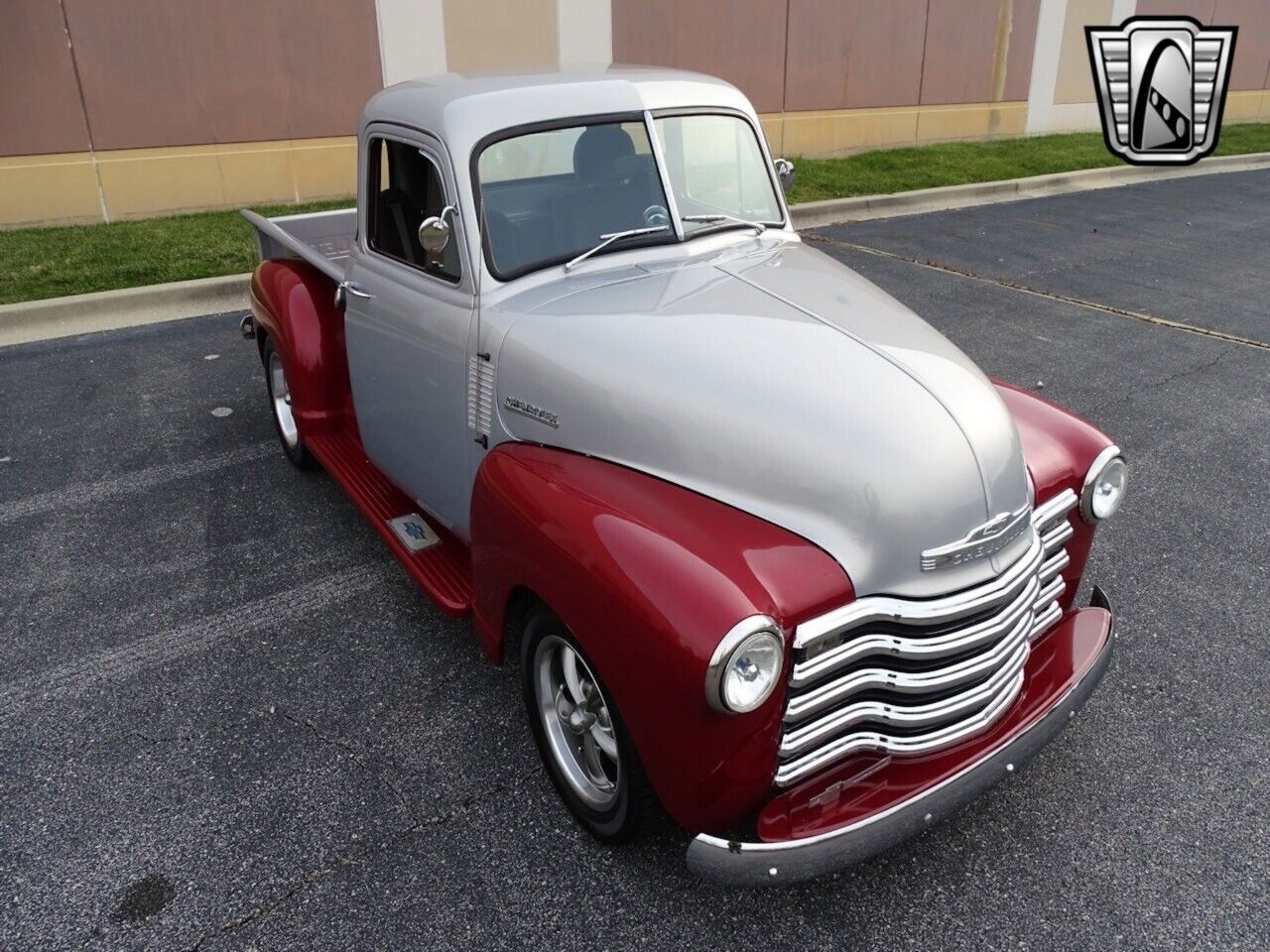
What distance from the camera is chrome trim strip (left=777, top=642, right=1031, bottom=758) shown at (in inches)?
87.6

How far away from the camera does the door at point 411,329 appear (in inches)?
128

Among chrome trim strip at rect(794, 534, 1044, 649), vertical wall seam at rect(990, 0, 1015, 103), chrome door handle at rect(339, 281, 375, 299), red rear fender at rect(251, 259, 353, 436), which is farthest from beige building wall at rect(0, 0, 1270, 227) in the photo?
chrome trim strip at rect(794, 534, 1044, 649)

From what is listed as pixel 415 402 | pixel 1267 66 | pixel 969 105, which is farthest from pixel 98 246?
pixel 1267 66

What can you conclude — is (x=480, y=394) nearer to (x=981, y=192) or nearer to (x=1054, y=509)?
(x=1054, y=509)

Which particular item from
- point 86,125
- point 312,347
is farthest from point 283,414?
point 86,125

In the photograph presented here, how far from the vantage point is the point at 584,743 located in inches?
108

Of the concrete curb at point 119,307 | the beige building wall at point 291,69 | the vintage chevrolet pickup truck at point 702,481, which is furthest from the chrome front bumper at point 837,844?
the concrete curb at point 119,307

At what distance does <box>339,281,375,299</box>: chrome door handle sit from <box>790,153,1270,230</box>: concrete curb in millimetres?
7195

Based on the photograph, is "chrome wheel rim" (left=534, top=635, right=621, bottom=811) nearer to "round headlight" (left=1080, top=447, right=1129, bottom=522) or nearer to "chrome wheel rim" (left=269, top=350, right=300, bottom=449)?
"round headlight" (left=1080, top=447, right=1129, bottom=522)

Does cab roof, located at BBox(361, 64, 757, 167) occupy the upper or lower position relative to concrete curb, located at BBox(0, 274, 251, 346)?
upper

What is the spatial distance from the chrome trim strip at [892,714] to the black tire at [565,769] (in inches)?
16.7

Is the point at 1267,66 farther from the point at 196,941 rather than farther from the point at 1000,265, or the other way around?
the point at 196,941

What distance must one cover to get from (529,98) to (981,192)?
1060 centimetres

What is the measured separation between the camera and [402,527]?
3801mm
